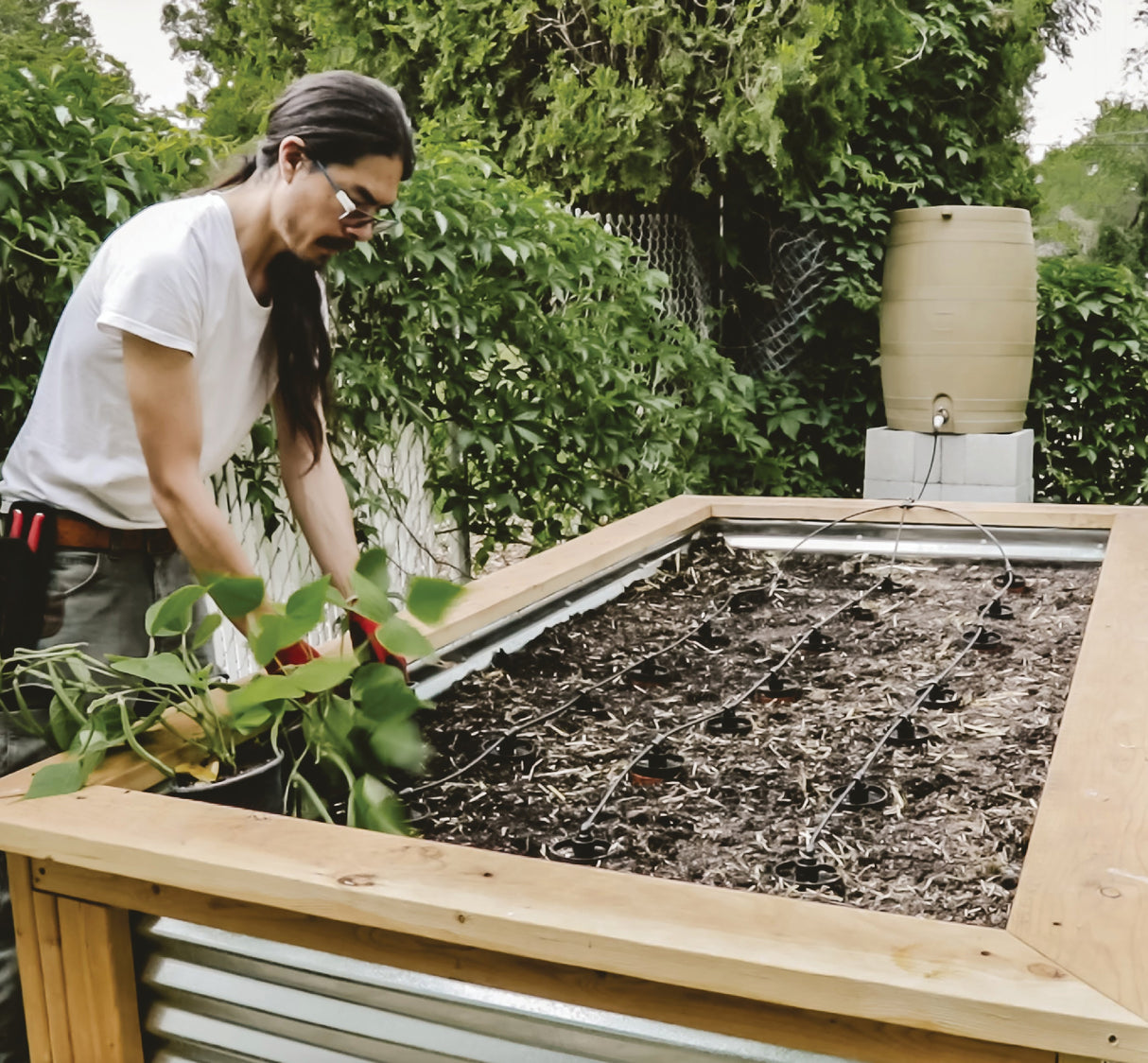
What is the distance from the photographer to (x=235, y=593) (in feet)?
3.46

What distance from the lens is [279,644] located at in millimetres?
1024

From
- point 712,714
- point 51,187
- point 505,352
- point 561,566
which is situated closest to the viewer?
point 712,714

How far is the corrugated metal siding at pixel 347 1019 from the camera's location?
792mm

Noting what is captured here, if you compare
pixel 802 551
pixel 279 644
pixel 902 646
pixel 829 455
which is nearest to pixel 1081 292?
pixel 829 455

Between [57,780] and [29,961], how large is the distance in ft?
0.52

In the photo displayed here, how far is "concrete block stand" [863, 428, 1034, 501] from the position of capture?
16.5ft

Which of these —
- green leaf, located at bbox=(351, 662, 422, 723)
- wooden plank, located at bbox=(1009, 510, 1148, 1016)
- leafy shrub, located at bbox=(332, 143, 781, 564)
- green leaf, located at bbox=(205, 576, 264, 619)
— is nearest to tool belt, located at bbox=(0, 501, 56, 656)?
green leaf, located at bbox=(205, 576, 264, 619)

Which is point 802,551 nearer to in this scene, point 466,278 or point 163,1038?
point 466,278

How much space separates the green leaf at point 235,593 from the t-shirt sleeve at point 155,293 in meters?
0.34

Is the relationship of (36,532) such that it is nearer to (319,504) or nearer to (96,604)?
(96,604)

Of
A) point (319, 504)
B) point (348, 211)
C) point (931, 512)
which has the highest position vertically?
point (348, 211)

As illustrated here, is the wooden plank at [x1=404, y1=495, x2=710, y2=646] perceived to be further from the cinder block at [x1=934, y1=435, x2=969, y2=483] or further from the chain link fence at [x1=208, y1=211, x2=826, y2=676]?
the cinder block at [x1=934, y1=435, x2=969, y2=483]

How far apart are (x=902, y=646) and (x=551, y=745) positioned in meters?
0.73

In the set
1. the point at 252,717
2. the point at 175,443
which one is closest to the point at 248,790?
the point at 252,717
